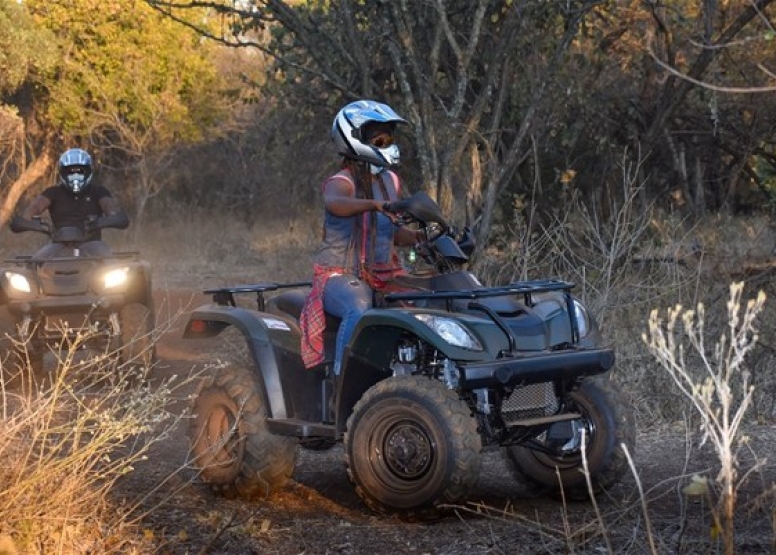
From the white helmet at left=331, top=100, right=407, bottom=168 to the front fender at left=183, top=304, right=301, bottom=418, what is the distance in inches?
39.4

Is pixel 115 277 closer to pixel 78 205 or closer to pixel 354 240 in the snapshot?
pixel 78 205

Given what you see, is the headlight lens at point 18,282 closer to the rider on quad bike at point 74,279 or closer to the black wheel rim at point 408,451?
the rider on quad bike at point 74,279

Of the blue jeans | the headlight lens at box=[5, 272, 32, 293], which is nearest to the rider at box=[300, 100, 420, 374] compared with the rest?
the blue jeans

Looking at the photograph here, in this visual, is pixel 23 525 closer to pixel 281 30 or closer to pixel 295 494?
pixel 295 494

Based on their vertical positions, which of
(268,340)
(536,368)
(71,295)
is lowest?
(536,368)

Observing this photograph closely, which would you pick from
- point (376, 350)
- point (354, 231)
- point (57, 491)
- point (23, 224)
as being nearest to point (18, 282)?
point (23, 224)

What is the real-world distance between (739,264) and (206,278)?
1347 cm

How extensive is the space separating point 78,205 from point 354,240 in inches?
231

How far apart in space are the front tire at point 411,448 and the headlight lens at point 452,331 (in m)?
0.23

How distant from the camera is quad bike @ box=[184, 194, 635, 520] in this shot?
6.33m

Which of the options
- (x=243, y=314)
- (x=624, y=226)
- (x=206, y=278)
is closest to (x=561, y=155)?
(x=624, y=226)

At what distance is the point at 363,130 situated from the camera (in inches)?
275

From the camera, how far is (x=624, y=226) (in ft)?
34.6

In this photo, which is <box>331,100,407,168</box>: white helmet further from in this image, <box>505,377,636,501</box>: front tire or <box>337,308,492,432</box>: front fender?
<box>505,377,636,501</box>: front tire
